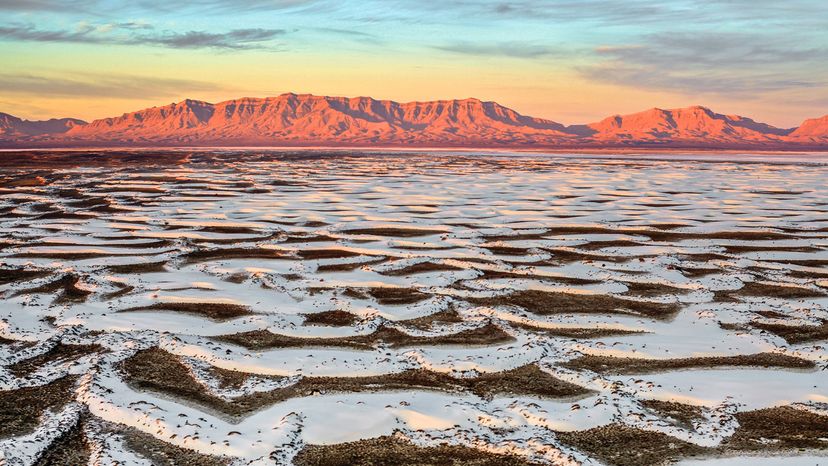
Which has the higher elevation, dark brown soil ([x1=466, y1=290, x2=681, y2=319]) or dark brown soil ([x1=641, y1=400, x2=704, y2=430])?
dark brown soil ([x1=466, y1=290, x2=681, y2=319])

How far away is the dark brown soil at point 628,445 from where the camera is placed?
371 cm

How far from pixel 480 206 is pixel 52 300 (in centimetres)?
1041

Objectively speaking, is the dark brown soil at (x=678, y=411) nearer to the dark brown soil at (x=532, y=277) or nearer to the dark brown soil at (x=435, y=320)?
the dark brown soil at (x=435, y=320)

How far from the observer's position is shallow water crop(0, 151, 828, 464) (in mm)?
4156

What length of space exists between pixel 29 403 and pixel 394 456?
252 cm

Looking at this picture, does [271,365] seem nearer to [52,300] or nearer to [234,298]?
[234,298]

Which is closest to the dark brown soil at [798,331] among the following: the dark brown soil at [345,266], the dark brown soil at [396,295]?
the dark brown soil at [396,295]

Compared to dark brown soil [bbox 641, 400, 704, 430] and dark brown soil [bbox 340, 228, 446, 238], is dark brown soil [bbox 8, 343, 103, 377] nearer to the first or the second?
dark brown soil [bbox 641, 400, 704, 430]

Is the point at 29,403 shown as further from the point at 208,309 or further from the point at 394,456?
the point at 394,456

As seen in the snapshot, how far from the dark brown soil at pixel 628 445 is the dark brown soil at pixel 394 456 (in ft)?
1.38

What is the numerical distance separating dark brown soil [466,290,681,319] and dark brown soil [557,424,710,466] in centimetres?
260

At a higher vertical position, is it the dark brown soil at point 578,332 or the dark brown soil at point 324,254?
the dark brown soil at point 578,332

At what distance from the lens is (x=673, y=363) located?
521 centimetres

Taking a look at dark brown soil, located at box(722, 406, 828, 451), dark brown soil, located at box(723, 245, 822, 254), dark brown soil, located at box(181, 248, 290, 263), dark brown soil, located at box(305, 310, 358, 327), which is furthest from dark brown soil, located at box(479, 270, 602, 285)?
dark brown soil, located at box(722, 406, 828, 451)
